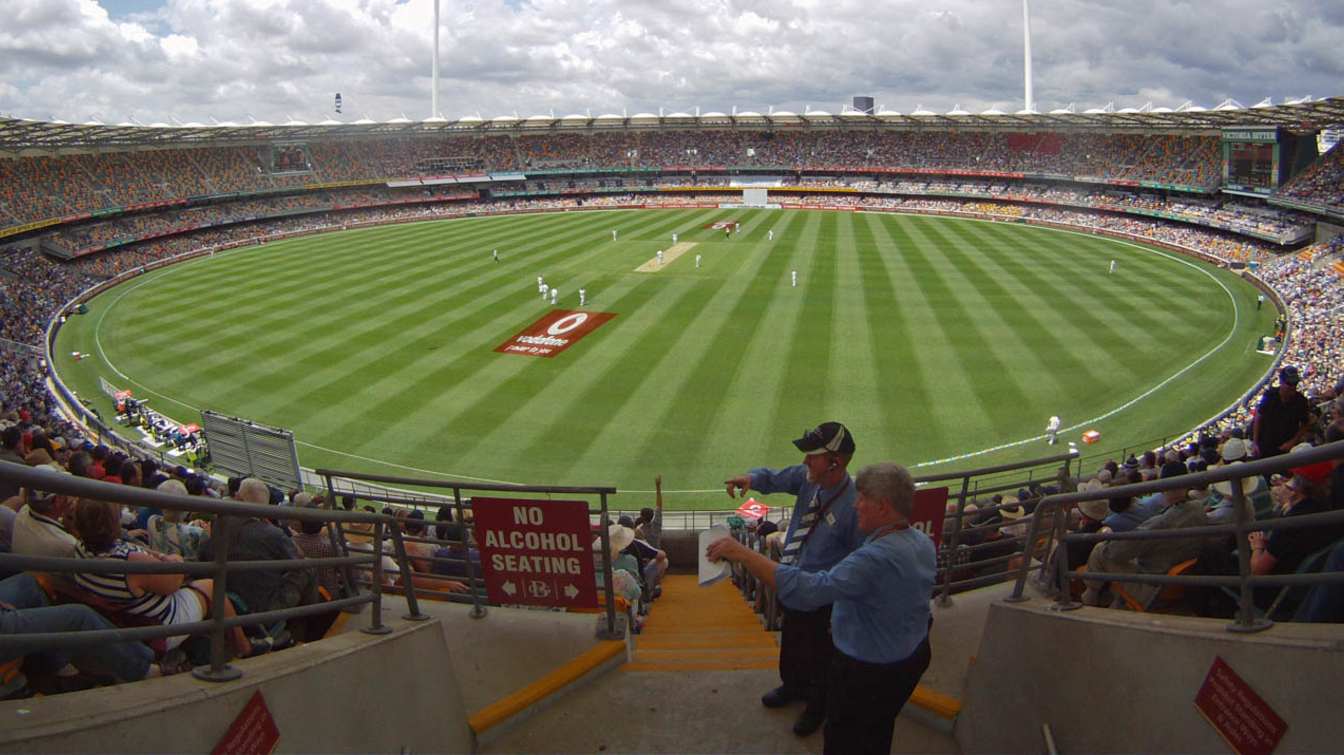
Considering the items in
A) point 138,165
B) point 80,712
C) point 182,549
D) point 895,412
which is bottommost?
point 895,412

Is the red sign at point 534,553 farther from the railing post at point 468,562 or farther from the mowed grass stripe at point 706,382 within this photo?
the mowed grass stripe at point 706,382

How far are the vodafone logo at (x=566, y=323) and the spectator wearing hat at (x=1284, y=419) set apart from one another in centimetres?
2488

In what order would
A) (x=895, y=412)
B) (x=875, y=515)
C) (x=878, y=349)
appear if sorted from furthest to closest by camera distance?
(x=878, y=349) → (x=895, y=412) → (x=875, y=515)

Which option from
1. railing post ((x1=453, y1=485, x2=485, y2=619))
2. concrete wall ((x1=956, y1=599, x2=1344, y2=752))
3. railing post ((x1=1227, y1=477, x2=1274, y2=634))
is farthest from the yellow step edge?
railing post ((x1=1227, y1=477, x2=1274, y2=634))

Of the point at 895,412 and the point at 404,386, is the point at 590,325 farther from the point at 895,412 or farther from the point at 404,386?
the point at 895,412

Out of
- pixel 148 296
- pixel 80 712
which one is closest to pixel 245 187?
pixel 148 296

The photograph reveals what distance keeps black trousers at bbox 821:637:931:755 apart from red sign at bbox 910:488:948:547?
3051 mm

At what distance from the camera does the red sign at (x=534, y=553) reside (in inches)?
221

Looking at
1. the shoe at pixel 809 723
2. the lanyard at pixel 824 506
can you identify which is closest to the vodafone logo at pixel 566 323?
the lanyard at pixel 824 506

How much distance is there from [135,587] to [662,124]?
7994 centimetres

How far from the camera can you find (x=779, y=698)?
181 inches

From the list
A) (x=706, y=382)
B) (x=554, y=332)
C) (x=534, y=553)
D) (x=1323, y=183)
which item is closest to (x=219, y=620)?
(x=534, y=553)

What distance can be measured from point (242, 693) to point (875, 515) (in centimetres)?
263

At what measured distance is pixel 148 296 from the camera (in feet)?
137
